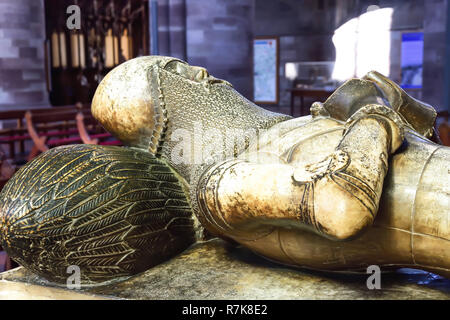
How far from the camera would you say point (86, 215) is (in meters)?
1.83

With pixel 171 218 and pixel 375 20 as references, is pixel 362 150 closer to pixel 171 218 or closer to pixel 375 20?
pixel 171 218

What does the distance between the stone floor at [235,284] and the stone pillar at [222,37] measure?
5.10 meters

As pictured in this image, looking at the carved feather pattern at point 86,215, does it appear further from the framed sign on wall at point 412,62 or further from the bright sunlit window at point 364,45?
the framed sign on wall at point 412,62

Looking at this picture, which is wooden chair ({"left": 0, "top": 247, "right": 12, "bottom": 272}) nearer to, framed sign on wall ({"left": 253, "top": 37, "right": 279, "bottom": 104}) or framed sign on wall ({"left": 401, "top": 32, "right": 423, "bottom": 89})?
framed sign on wall ({"left": 401, "top": 32, "right": 423, "bottom": 89})

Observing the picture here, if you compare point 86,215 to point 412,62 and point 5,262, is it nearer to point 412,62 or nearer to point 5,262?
point 5,262

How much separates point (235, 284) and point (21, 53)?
26.5 ft

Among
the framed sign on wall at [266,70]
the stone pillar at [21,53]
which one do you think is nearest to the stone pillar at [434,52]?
the framed sign on wall at [266,70]

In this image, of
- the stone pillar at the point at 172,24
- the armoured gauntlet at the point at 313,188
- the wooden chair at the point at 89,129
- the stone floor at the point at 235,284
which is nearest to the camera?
the armoured gauntlet at the point at 313,188

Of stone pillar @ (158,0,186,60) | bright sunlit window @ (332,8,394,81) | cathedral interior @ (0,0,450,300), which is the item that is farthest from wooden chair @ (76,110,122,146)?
bright sunlit window @ (332,8,394,81)

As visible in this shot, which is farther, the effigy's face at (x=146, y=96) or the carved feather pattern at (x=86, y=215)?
the effigy's face at (x=146, y=96)

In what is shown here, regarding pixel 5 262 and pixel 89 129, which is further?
pixel 89 129

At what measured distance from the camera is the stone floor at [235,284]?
1784mm

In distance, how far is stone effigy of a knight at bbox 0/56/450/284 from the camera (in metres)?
1.61

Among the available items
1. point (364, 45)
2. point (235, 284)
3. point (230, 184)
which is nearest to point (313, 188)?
point (230, 184)
